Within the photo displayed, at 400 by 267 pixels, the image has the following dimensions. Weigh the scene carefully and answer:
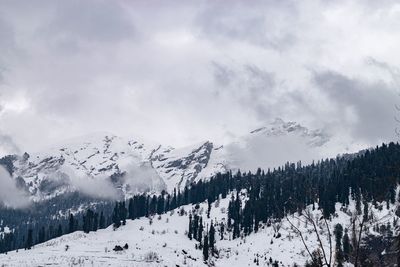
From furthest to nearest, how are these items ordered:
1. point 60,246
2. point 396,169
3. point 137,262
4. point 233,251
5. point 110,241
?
point 233,251 → point 110,241 → point 60,246 → point 137,262 → point 396,169

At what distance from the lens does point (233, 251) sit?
186500 mm

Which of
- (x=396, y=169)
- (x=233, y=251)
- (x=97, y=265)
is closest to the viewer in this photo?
(x=396, y=169)

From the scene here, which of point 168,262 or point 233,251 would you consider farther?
point 233,251

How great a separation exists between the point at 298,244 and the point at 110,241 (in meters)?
62.0

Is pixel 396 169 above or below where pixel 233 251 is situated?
above

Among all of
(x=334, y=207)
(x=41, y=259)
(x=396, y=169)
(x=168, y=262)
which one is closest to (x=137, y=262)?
(x=168, y=262)

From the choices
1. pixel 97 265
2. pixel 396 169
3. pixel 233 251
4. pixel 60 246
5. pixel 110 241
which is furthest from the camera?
pixel 233 251

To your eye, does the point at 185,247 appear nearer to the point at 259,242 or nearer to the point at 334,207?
the point at 259,242

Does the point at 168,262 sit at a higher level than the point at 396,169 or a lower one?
lower

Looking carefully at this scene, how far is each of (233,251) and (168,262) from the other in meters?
42.3

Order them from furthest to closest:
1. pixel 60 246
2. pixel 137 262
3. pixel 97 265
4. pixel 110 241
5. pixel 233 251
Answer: pixel 233 251
pixel 110 241
pixel 60 246
pixel 137 262
pixel 97 265

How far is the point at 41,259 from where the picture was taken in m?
130

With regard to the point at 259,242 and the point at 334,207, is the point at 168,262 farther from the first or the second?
the point at 334,207

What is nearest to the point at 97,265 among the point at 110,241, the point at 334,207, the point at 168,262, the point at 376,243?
the point at 168,262
